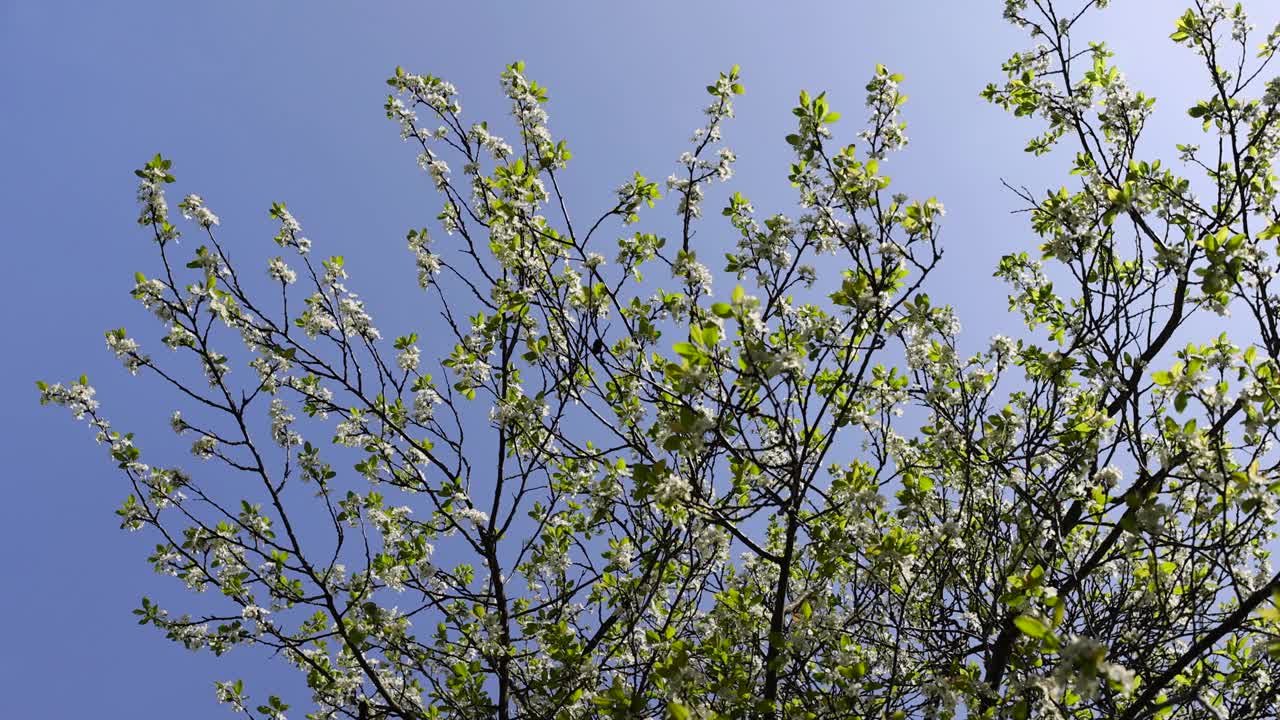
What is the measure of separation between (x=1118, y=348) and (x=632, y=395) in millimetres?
3178

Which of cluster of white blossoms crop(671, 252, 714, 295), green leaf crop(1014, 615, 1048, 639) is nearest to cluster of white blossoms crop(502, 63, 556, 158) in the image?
cluster of white blossoms crop(671, 252, 714, 295)

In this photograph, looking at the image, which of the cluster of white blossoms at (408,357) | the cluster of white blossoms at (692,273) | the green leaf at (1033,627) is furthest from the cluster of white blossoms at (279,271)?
the green leaf at (1033,627)

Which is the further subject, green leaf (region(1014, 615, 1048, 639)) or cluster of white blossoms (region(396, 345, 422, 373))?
cluster of white blossoms (region(396, 345, 422, 373))

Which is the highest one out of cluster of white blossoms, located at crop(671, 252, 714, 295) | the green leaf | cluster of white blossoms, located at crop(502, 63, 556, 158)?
cluster of white blossoms, located at crop(502, 63, 556, 158)

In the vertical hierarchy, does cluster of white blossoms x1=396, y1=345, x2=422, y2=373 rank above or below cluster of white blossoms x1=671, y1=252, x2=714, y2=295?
above

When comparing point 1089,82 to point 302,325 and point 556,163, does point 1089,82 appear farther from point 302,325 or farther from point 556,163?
point 302,325

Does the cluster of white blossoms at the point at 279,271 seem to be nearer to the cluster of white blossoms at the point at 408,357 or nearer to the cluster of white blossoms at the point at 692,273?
the cluster of white blossoms at the point at 408,357

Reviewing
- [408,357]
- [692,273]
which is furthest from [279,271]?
[692,273]

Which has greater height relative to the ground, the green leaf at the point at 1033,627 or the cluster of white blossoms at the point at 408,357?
the cluster of white blossoms at the point at 408,357

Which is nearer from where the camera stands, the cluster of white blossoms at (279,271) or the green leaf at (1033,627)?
the green leaf at (1033,627)

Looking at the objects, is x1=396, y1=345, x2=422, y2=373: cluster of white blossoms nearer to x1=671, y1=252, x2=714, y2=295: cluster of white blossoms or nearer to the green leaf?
x1=671, y1=252, x2=714, y2=295: cluster of white blossoms

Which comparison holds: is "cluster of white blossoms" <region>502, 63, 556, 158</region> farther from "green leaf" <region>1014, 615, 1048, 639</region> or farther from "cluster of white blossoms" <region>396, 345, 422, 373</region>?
"green leaf" <region>1014, 615, 1048, 639</region>

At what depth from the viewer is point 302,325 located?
6.45 meters

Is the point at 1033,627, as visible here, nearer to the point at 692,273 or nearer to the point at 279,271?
the point at 692,273
